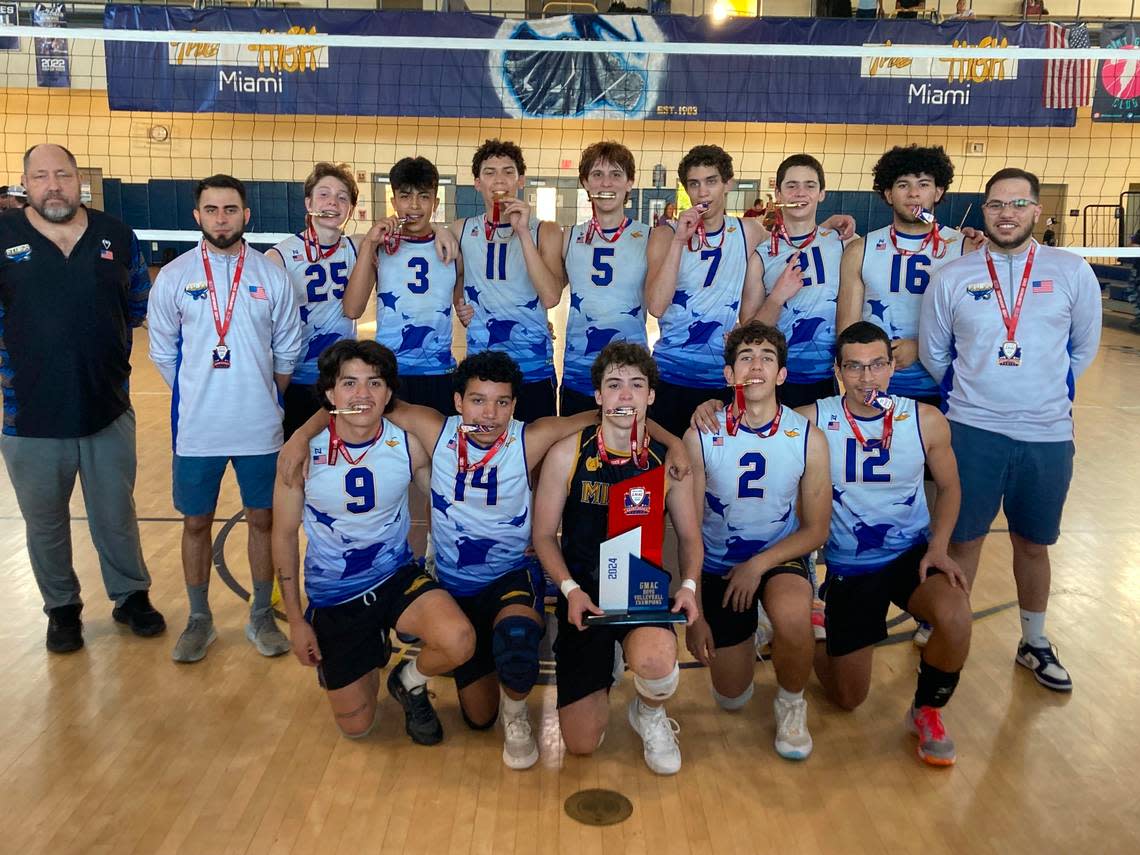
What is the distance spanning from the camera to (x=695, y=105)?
13.3 metres

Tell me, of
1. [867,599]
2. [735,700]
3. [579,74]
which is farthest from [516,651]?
[579,74]

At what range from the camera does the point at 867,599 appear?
11.3 feet

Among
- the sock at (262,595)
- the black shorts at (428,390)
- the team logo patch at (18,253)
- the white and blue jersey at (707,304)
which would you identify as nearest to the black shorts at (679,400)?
the white and blue jersey at (707,304)

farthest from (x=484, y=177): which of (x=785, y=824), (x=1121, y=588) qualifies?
(x=1121, y=588)

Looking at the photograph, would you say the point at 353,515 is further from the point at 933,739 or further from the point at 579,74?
the point at 579,74

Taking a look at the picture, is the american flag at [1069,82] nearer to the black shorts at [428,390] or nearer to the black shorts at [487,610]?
the black shorts at [428,390]

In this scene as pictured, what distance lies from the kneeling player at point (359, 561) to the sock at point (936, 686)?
1559 mm

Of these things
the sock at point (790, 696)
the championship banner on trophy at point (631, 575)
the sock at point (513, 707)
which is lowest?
the sock at point (513, 707)

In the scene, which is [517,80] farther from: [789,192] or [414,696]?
[414,696]

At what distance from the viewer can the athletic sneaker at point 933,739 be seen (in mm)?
3154

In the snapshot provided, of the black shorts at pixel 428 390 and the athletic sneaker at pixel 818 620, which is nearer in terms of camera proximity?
the athletic sneaker at pixel 818 620

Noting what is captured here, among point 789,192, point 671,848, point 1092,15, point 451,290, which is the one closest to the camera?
point 671,848

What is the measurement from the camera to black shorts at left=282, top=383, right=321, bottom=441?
4.22 meters

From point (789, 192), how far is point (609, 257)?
2.60 ft
